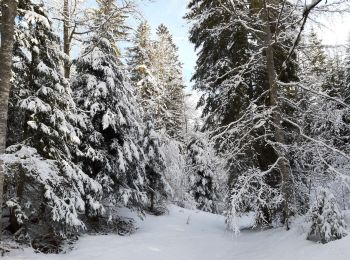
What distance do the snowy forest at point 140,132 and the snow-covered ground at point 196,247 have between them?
47 millimetres

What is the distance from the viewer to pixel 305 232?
850 cm

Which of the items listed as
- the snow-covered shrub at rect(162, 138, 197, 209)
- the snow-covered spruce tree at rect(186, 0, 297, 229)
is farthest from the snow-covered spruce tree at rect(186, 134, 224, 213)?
the snow-covered spruce tree at rect(186, 0, 297, 229)

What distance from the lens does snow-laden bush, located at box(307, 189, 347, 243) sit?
294 inches

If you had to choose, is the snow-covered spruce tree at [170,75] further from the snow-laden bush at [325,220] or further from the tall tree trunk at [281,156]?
the snow-laden bush at [325,220]

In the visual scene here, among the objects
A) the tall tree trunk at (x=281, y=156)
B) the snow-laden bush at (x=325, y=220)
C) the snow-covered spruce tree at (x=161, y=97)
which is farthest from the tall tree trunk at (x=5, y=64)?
the snow-covered spruce tree at (x=161, y=97)

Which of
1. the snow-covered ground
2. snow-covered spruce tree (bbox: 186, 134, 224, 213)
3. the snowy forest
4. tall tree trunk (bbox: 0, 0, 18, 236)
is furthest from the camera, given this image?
snow-covered spruce tree (bbox: 186, 134, 224, 213)

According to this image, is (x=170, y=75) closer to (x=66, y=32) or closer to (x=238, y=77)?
(x=66, y=32)

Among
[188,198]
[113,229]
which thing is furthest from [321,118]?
[188,198]

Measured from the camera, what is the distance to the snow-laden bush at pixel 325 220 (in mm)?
7465

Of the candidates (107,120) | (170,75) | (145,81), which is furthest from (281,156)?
(170,75)

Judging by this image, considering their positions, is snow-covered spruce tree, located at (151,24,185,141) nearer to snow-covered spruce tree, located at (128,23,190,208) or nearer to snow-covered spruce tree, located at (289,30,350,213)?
snow-covered spruce tree, located at (128,23,190,208)

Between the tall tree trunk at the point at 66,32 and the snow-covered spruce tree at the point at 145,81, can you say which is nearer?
the tall tree trunk at the point at 66,32

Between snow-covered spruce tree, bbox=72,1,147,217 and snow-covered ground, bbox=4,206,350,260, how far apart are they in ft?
6.19

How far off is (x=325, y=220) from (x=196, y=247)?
5.00m
